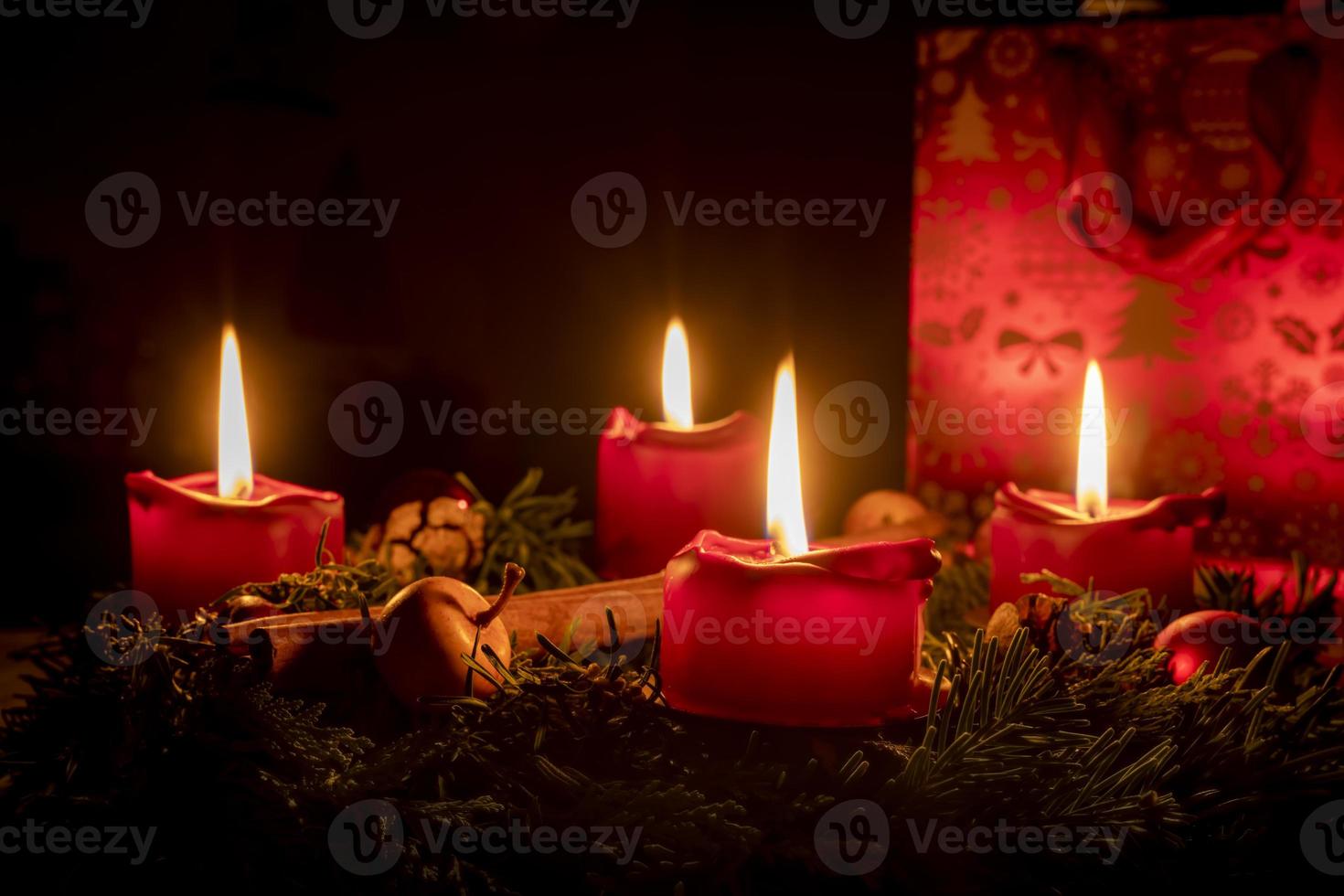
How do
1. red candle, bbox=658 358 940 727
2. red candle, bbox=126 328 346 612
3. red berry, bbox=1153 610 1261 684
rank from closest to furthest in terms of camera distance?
red candle, bbox=658 358 940 727 < red berry, bbox=1153 610 1261 684 < red candle, bbox=126 328 346 612

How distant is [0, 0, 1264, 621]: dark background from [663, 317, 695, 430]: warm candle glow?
30 centimetres

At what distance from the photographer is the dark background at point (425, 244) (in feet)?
4.25

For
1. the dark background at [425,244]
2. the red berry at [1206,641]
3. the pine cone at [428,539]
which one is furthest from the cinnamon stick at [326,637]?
the dark background at [425,244]

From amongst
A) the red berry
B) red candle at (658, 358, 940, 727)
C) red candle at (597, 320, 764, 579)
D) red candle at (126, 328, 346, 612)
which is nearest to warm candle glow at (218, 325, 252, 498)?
red candle at (126, 328, 346, 612)

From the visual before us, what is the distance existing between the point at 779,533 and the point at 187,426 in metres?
0.85

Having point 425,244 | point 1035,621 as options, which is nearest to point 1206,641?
point 1035,621

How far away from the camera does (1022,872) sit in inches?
24.2

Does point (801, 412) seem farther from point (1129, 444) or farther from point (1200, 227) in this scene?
point (1200, 227)

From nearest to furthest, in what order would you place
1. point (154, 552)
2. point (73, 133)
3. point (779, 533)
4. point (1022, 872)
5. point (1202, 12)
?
point (1022, 872), point (779, 533), point (154, 552), point (73, 133), point (1202, 12)

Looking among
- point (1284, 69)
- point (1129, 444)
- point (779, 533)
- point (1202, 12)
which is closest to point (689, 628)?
point (779, 533)

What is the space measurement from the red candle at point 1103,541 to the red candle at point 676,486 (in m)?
0.21

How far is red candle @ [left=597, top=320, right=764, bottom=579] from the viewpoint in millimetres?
1031

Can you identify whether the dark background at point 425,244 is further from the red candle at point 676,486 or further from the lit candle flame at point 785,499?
the lit candle flame at point 785,499

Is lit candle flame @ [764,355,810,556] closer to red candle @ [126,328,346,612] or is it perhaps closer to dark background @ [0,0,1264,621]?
red candle @ [126,328,346,612]
